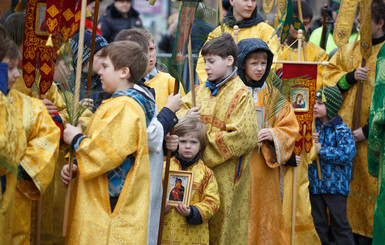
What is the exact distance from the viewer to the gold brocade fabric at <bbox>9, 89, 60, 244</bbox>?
14.0ft

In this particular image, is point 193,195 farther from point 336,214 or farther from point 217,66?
point 336,214

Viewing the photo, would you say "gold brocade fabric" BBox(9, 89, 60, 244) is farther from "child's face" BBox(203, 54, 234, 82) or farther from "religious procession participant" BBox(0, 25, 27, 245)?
"child's face" BBox(203, 54, 234, 82)

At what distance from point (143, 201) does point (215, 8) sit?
1.89 m

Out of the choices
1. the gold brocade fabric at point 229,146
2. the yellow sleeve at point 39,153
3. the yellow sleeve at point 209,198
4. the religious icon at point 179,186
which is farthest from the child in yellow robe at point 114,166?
the gold brocade fabric at point 229,146

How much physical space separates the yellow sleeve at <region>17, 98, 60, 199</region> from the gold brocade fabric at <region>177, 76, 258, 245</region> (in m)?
1.57

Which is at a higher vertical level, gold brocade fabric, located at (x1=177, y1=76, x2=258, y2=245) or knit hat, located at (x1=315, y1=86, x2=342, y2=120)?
knit hat, located at (x1=315, y1=86, x2=342, y2=120)

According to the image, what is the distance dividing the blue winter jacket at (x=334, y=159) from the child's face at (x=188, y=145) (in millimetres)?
2147

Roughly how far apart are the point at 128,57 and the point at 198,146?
1.19m

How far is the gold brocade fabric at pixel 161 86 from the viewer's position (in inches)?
248

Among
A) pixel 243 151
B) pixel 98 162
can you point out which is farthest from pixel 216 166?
pixel 98 162

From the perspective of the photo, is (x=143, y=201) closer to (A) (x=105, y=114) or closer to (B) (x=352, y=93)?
(A) (x=105, y=114)

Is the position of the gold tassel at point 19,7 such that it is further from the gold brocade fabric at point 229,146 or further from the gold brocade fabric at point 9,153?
the gold brocade fabric at point 9,153

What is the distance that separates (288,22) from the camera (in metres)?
6.79

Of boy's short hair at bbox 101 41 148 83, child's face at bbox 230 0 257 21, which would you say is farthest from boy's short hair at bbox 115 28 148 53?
child's face at bbox 230 0 257 21
